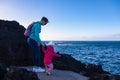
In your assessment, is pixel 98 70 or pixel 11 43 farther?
pixel 98 70

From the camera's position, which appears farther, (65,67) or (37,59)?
(65,67)

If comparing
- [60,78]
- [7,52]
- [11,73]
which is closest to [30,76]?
[11,73]

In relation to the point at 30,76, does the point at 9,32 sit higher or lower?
higher

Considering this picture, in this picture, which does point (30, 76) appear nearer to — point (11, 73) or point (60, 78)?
point (11, 73)

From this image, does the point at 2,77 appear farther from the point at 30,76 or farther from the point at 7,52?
the point at 7,52

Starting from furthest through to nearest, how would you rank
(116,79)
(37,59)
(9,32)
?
(9,32) → (37,59) → (116,79)

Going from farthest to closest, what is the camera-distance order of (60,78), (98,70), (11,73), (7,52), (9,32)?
(98,70), (9,32), (7,52), (60,78), (11,73)

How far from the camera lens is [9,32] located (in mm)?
18078

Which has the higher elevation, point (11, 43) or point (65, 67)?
point (11, 43)

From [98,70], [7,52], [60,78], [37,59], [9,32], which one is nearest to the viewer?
[60,78]

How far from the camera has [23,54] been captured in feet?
55.8

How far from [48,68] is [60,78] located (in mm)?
750

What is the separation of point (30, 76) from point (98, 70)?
32.2 ft

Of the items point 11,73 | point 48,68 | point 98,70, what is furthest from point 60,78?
point 98,70
